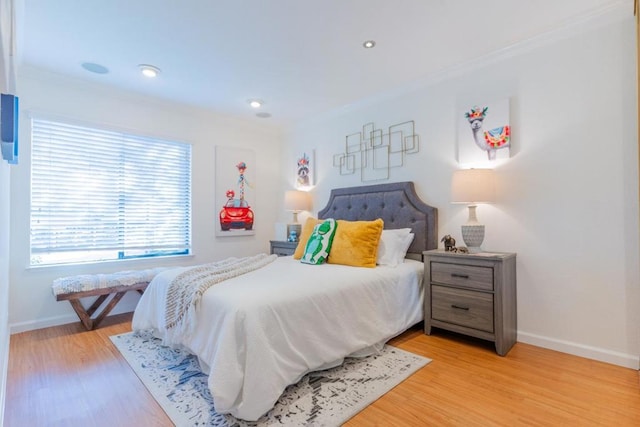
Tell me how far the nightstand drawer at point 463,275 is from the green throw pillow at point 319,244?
93 centimetres

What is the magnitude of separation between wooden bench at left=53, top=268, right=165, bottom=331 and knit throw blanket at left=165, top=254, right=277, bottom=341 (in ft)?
3.64

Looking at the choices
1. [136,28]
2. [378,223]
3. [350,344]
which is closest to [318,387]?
[350,344]

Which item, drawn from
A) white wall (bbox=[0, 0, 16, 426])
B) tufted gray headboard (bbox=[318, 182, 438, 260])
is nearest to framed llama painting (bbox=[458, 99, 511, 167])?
tufted gray headboard (bbox=[318, 182, 438, 260])

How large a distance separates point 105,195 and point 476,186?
12.1 feet

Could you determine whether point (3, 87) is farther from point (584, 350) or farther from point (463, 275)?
point (584, 350)

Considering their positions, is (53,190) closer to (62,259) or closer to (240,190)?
(62,259)

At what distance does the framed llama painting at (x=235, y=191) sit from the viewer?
4238 mm

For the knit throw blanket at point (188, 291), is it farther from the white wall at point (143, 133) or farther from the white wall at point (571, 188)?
the white wall at point (571, 188)

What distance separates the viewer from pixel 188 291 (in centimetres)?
203

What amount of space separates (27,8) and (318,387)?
10.1 feet

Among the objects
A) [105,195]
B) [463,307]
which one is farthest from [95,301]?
[463,307]

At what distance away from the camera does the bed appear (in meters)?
1.58

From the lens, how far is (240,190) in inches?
175

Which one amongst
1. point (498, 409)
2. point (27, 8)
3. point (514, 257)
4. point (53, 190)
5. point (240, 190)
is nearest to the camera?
point (498, 409)
